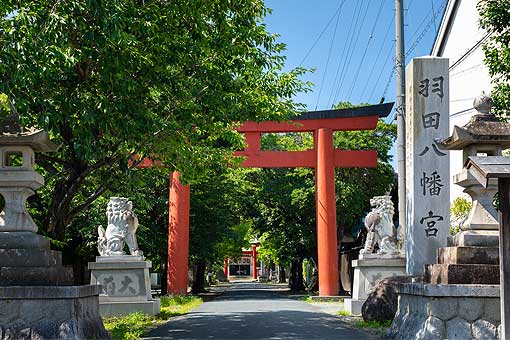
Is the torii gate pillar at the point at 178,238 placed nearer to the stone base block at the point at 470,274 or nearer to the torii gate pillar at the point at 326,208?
the torii gate pillar at the point at 326,208

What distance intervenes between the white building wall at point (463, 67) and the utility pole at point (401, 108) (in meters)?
8.50

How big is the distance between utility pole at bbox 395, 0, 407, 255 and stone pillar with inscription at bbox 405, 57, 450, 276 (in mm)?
3997

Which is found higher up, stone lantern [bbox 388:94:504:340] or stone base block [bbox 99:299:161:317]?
stone lantern [bbox 388:94:504:340]

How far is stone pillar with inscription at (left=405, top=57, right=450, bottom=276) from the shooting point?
1270cm

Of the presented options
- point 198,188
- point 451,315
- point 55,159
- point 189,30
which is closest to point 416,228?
point 451,315

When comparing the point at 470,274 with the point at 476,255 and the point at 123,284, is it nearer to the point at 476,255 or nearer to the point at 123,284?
the point at 476,255

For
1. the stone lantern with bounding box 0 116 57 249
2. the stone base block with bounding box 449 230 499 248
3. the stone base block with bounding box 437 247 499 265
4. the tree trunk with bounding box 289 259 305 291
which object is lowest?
the tree trunk with bounding box 289 259 305 291

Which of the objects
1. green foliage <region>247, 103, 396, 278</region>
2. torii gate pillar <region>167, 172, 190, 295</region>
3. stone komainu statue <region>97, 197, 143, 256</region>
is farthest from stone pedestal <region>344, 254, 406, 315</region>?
green foliage <region>247, 103, 396, 278</region>

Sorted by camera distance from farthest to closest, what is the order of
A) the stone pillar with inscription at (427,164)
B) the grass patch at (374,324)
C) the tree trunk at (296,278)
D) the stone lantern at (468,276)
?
the tree trunk at (296,278), the grass patch at (374,324), the stone pillar with inscription at (427,164), the stone lantern at (468,276)

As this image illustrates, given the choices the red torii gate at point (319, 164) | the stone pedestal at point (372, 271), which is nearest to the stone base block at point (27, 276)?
the stone pedestal at point (372, 271)

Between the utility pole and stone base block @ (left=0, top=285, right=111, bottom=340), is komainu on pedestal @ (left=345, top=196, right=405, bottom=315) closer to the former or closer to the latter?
the utility pole

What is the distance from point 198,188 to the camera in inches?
1103

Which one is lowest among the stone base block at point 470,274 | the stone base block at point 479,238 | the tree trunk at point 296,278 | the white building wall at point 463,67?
the tree trunk at point 296,278

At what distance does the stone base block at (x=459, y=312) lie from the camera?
8586 mm
